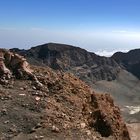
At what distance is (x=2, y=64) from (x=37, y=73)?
217 centimetres

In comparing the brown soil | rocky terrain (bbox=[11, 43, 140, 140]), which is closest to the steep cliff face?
rocky terrain (bbox=[11, 43, 140, 140])

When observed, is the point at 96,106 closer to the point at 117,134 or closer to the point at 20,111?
the point at 117,134

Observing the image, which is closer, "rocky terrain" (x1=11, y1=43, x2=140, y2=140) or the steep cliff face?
"rocky terrain" (x1=11, y1=43, x2=140, y2=140)

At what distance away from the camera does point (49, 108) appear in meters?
21.3

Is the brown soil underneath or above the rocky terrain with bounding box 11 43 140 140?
above

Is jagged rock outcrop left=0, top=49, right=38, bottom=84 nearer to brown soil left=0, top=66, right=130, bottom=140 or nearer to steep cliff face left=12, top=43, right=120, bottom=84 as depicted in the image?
brown soil left=0, top=66, right=130, bottom=140

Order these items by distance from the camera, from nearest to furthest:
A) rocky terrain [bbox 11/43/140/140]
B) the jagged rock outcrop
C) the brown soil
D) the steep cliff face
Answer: the brown soil → the jagged rock outcrop → rocky terrain [bbox 11/43/140/140] → the steep cliff face

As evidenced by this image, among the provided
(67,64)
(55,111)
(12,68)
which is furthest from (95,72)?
(55,111)

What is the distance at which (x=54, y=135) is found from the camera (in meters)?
19.2

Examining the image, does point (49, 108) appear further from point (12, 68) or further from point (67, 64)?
point (67, 64)

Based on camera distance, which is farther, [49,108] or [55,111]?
[49,108]

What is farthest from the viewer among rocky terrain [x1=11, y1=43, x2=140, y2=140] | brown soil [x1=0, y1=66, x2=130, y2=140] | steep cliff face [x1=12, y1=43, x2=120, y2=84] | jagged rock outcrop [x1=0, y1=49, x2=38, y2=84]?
steep cliff face [x1=12, y1=43, x2=120, y2=84]

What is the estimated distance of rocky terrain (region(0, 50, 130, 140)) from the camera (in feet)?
64.3

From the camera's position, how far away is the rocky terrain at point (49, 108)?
19.6 meters
